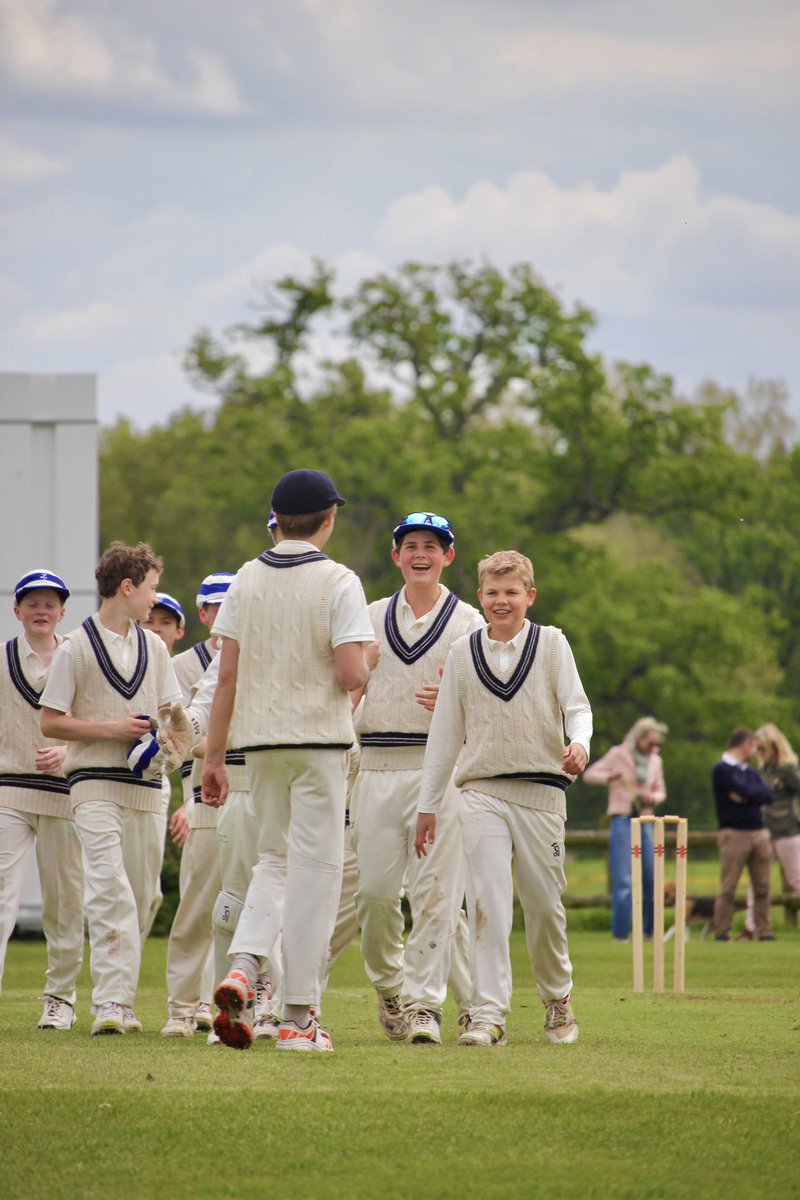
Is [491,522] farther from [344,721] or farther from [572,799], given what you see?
[344,721]

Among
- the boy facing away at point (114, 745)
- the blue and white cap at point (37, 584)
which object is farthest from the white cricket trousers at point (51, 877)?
the blue and white cap at point (37, 584)

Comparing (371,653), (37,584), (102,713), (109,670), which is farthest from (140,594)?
(371,653)

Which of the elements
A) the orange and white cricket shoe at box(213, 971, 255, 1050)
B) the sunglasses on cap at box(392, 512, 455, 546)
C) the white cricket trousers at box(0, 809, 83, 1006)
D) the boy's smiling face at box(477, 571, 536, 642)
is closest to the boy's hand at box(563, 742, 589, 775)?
the boy's smiling face at box(477, 571, 536, 642)

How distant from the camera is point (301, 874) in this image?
6.89 meters

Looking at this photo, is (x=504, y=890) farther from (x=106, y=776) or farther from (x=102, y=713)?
(x=102, y=713)

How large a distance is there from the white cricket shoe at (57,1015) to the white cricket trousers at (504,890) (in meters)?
2.16

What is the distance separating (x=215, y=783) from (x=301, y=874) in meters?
0.48

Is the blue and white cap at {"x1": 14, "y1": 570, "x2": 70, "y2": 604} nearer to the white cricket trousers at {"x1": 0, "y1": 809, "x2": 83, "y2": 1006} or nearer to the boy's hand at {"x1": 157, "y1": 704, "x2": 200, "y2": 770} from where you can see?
the white cricket trousers at {"x1": 0, "y1": 809, "x2": 83, "y2": 1006}

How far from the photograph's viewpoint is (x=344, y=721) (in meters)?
6.96

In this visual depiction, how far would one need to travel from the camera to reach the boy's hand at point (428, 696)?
805 cm

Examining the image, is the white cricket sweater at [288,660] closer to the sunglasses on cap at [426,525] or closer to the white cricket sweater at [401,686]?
the white cricket sweater at [401,686]

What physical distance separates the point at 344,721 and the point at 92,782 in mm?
1914

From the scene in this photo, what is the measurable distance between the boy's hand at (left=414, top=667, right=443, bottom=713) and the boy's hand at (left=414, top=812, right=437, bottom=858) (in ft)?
1.74

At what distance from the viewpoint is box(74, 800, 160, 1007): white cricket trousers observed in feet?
26.9
